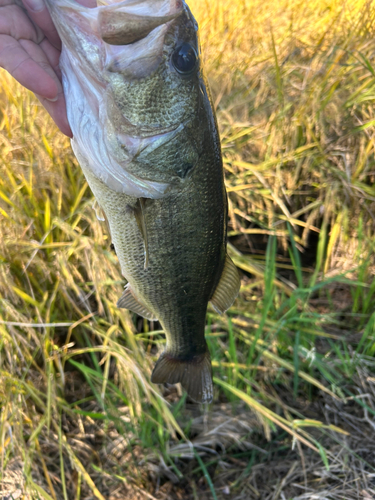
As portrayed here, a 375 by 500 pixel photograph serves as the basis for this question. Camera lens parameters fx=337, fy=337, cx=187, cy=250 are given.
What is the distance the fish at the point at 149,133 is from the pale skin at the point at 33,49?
0.17 m

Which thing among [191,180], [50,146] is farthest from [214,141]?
[50,146]

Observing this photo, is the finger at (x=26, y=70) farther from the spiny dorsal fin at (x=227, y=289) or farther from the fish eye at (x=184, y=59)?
the spiny dorsal fin at (x=227, y=289)

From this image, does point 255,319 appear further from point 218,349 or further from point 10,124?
point 10,124

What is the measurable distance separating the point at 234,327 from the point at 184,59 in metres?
1.48

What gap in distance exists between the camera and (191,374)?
141 centimetres

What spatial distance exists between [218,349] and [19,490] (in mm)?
1158

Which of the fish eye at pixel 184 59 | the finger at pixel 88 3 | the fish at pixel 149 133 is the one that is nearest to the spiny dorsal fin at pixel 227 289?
the fish at pixel 149 133

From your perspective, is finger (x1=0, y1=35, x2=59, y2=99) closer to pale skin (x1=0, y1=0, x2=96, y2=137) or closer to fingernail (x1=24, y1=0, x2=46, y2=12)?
pale skin (x1=0, y1=0, x2=96, y2=137)

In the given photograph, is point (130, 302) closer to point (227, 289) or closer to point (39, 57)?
point (227, 289)

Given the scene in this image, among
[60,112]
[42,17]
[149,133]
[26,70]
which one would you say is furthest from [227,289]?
[42,17]

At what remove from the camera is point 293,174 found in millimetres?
2291

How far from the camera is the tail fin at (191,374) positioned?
138 cm

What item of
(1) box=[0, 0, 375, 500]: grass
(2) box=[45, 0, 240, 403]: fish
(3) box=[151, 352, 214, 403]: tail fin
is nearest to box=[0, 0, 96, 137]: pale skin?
(2) box=[45, 0, 240, 403]: fish

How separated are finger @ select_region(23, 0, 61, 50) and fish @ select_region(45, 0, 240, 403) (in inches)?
10.5
